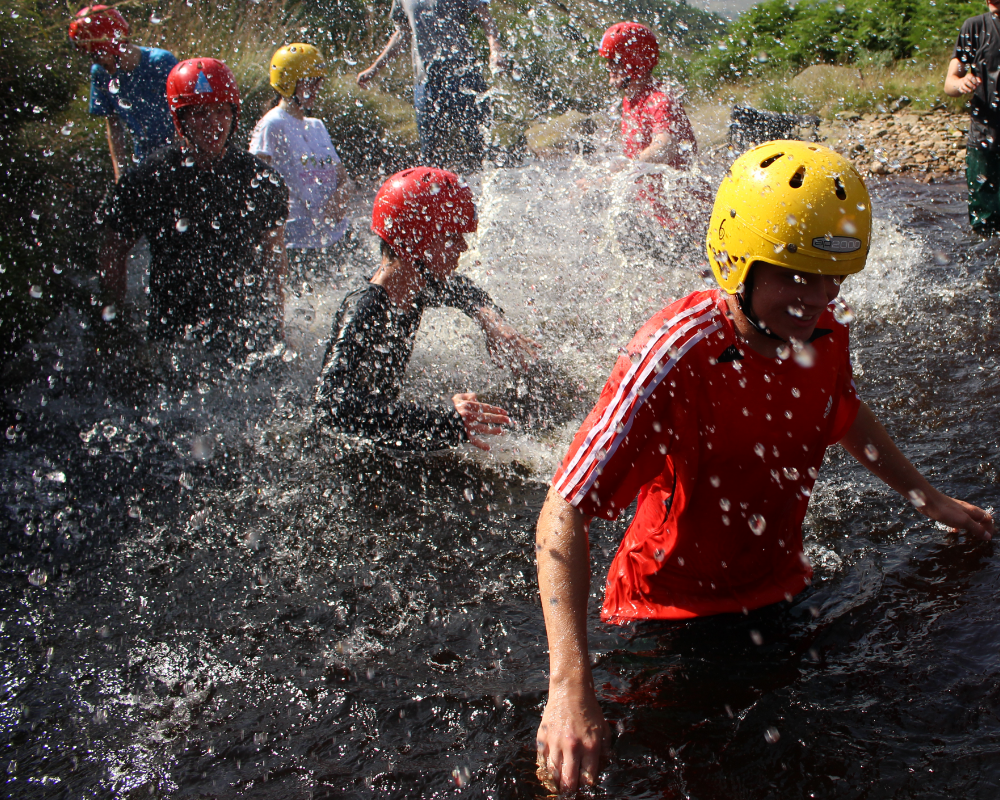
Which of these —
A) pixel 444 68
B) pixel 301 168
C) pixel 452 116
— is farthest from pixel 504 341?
pixel 452 116

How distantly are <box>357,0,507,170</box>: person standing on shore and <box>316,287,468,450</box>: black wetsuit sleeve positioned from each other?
517 centimetres

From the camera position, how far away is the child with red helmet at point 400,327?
3672 mm

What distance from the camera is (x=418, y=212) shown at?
3.87 metres

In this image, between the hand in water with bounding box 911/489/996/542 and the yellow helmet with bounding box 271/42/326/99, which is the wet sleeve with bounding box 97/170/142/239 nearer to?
the yellow helmet with bounding box 271/42/326/99

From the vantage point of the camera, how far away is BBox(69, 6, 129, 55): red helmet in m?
5.74

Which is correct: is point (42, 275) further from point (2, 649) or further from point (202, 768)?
point (202, 768)

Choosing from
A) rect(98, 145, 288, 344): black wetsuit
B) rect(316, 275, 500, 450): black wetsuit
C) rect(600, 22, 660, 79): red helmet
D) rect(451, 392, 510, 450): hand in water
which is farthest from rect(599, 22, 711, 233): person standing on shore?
rect(451, 392, 510, 450): hand in water

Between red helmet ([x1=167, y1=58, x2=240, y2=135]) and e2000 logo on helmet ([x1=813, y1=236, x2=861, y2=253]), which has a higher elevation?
red helmet ([x1=167, y1=58, x2=240, y2=135])

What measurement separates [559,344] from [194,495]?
292 centimetres

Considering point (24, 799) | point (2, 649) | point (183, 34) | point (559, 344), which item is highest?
point (183, 34)

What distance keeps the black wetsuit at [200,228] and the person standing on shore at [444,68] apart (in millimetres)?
3527

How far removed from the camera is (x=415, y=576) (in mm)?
3441

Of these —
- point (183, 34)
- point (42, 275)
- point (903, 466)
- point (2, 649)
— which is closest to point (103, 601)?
point (2, 649)

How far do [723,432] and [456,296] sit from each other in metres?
2.44
